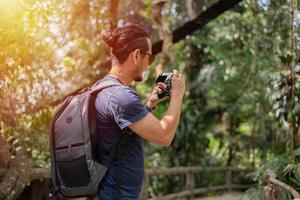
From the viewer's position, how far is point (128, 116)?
1.98 meters

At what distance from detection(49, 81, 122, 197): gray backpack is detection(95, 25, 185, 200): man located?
0.12 ft

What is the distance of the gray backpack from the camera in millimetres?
2053

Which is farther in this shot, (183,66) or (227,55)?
(183,66)

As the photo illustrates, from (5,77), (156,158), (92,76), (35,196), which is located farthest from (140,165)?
(156,158)

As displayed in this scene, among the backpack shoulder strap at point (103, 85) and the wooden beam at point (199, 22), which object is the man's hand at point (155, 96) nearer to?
the backpack shoulder strap at point (103, 85)

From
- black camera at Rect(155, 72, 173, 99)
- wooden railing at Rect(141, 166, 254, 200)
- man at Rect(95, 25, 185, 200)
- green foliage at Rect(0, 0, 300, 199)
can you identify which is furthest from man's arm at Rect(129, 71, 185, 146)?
wooden railing at Rect(141, 166, 254, 200)

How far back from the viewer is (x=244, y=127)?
15477 mm

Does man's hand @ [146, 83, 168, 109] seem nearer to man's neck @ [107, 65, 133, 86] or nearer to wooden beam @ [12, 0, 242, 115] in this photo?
man's neck @ [107, 65, 133, 86]

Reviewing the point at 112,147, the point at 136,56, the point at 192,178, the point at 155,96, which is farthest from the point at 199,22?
the point at 112,147

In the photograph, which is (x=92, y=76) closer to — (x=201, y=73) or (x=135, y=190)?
(x=201, y=73)

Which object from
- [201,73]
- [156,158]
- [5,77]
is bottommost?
[156,158]

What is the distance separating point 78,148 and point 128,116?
0.83ft

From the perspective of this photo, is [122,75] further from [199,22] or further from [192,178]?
[192,178]

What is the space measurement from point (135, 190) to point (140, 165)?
0.34ft
